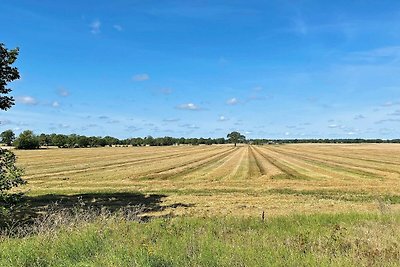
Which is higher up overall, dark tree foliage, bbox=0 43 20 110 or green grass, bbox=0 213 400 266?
dark tree foliage, bbox=0 43 20 110

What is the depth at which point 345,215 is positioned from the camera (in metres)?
16.4

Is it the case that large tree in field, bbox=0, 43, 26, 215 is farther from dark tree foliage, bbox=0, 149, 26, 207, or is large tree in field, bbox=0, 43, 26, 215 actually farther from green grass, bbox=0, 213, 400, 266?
green grass, bbox=0, 213, 400, 266

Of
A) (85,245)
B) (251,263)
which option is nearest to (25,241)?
(85,245)

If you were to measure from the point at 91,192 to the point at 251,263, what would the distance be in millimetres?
23943

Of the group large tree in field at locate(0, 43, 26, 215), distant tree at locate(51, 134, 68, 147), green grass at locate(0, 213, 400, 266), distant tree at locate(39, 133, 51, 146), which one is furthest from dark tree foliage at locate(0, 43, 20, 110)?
distant tree at locate(39, 133, 51, 146)

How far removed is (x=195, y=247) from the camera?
9.04 m

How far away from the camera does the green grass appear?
8.09 meters

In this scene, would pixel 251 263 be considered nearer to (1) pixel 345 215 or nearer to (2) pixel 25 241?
(2) pixel 25 241

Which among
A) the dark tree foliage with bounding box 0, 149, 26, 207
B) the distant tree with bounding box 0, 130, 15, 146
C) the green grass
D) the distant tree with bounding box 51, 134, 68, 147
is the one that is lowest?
the green grass

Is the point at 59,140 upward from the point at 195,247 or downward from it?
upward

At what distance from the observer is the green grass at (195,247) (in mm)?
8094

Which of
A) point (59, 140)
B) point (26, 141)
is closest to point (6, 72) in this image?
point (26, 141)

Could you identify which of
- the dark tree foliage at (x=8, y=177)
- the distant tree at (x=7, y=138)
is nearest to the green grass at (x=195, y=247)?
the dark tree foliage at (x=8, y=177)

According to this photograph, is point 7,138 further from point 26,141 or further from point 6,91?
point 26,141
